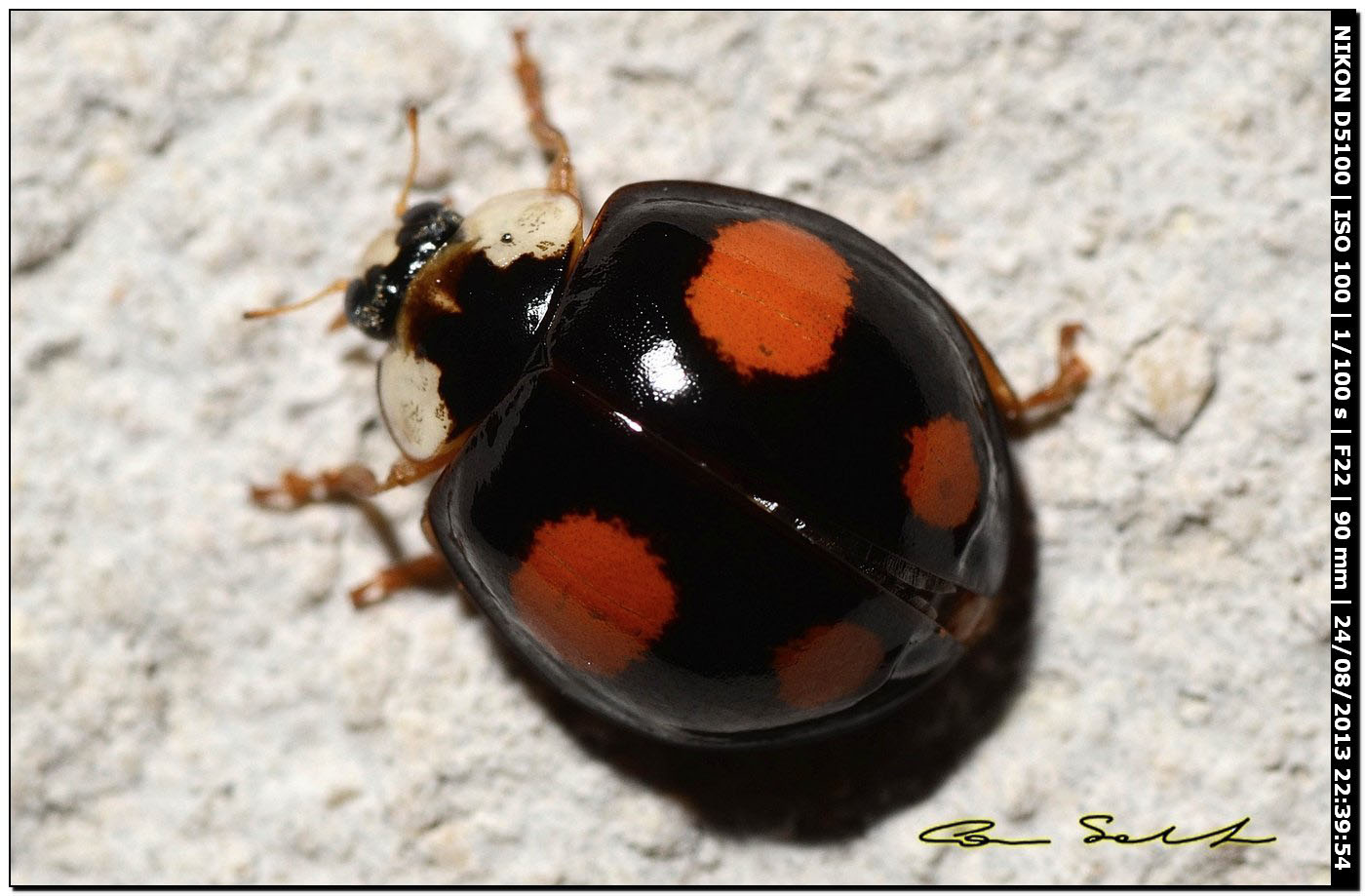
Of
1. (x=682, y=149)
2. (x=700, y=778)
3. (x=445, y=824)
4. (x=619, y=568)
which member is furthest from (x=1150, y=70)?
(x=445, y=824)

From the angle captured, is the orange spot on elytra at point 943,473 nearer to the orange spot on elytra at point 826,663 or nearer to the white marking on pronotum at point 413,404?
the orange spot on elytra at point 826,663

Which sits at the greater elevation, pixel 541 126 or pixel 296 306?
pixel 541 126

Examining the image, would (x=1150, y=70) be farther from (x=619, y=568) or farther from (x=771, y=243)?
(x=619, y=568)

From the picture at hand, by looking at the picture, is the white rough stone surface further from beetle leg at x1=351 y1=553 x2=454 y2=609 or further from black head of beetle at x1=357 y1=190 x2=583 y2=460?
black head of beetle at x1=357 y1=190 x2=583 y2=460

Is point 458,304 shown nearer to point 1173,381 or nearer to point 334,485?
point 334,485

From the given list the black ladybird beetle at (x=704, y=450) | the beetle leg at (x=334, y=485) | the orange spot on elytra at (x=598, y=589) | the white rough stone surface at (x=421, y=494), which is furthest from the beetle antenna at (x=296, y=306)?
the orange spot on elytra at (x=598, y=589)
